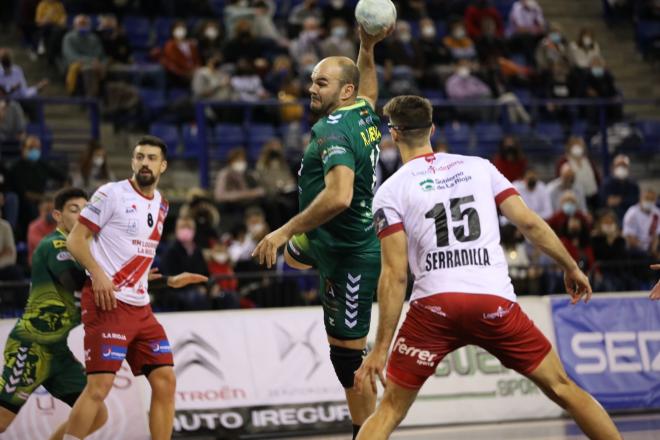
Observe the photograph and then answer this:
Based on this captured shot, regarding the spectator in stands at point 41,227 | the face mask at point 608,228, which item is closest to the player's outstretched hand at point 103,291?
the spectator in stands at point 41,227

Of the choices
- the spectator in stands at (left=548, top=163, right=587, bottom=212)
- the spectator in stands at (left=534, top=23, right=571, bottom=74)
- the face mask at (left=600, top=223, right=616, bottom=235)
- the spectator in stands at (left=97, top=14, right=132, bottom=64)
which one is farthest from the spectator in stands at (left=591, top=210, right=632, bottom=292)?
the spectator in stands at (left=97, top=14, right=132, bottom=64)

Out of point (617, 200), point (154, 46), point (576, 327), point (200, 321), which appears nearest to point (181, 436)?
point (200, 321)

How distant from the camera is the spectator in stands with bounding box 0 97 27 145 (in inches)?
643

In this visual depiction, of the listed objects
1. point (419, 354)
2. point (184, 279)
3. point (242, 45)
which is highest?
point (419, 354)

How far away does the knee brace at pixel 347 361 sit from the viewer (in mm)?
7926

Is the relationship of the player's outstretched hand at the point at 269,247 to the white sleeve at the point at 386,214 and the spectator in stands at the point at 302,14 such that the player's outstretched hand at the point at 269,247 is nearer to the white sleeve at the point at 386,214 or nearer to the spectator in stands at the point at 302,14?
the white sleeve at the point at 386,214

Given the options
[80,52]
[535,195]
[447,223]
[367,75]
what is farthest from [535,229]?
[80,52]

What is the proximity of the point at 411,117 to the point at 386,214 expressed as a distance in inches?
25.1

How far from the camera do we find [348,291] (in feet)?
26.0

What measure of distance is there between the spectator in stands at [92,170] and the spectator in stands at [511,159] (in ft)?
19.3

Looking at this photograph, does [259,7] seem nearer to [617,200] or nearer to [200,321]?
[617,200]

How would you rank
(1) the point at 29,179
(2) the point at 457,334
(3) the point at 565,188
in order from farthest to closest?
(3) the point at 565,188
(1) the point at 29,179
(2) the point at 457,334

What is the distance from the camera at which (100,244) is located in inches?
336

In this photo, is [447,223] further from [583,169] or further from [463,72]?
[463,72]
